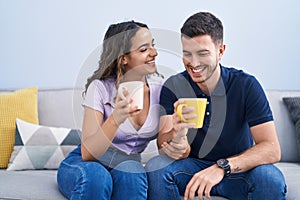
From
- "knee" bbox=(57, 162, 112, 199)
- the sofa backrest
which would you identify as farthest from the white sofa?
"knee" bbox=(57, 162, 112, 199)

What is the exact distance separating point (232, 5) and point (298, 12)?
37cm

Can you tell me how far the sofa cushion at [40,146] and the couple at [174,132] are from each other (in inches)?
13.3

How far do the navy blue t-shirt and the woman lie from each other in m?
0.13

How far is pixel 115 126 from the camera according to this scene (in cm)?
157

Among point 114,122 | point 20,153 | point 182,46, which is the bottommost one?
point 20,153

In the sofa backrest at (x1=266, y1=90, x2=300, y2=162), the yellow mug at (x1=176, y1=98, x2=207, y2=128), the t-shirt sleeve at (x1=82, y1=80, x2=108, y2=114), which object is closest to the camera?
the yellow mug at (x1=176, y1=98, x2=207, y2=128)

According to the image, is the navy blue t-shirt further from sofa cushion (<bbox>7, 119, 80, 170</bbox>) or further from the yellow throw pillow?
the yellow throw pillow

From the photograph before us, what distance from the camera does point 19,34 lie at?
2.57 metres

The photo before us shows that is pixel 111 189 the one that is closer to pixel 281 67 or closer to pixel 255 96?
pixel 255 96

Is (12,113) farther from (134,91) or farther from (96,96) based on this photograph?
(134,91)

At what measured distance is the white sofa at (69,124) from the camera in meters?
1.80

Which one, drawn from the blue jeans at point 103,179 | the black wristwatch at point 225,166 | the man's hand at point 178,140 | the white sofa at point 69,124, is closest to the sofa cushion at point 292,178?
the white sofa at point 69,124

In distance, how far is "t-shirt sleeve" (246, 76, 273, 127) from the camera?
5.37 ft

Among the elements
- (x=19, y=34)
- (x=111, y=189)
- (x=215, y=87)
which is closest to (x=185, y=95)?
(x=215, y=87)
